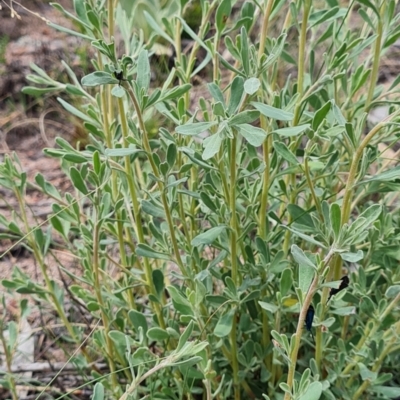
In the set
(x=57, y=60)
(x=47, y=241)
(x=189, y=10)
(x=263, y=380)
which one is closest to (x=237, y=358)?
(x=263, y=380)

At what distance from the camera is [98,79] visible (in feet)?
2.44

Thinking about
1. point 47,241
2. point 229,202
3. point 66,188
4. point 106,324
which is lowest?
point 66,188

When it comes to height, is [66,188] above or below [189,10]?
below

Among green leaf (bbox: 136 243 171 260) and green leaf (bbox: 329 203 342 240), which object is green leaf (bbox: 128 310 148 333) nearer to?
green leaf (bbox: 136 243 171 260)

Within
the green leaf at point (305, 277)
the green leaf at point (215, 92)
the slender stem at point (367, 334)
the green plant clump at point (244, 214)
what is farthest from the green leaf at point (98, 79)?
the slender stem at point (367, 334)

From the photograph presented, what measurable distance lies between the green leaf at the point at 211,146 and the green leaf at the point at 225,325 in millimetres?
340

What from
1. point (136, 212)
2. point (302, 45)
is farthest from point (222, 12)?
point (136, 212)

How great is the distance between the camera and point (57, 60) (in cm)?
259

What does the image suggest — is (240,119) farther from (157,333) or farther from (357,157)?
(157,333)

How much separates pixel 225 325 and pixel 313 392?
247 mm

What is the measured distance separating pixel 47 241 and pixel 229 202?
16.6 inches

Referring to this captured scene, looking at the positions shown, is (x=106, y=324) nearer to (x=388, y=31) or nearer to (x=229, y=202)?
(x=229, y=202)

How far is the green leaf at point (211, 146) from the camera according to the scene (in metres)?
0.73

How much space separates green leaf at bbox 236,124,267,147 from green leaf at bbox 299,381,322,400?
302 millimetres
